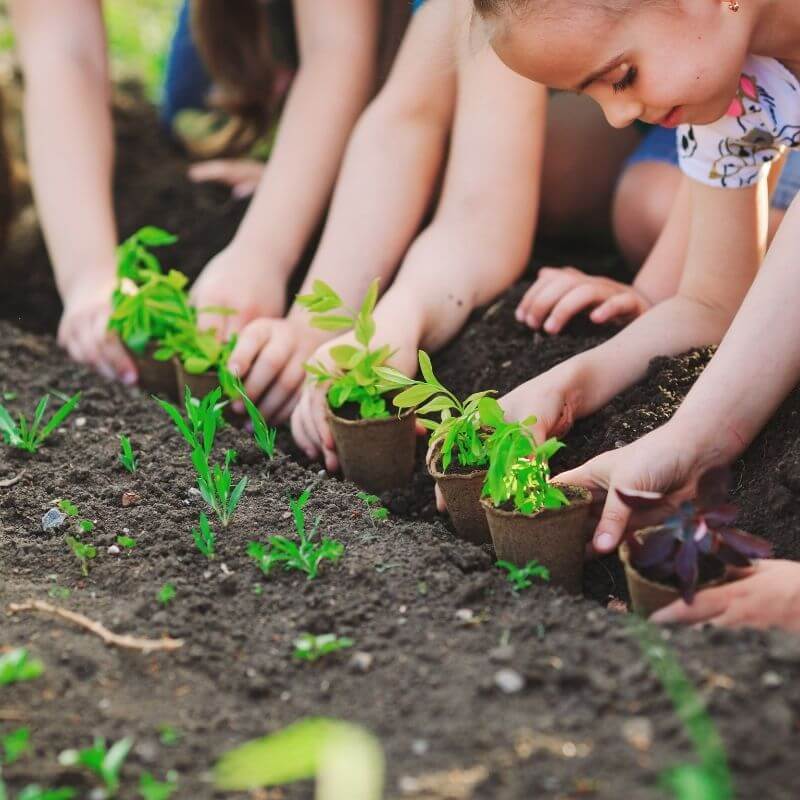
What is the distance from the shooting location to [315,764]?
1301 millimetres

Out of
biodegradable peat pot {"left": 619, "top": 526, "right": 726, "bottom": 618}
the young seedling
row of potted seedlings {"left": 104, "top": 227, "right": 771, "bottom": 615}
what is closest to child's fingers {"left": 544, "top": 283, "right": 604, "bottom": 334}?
row of potted seedlings {"left": 104, "top": 227, "right": 771, "bottom": 615}

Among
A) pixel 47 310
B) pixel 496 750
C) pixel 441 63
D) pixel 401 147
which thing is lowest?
pixel 47 310

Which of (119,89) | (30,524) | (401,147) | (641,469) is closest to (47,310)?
(401,147)

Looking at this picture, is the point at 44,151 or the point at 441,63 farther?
the point at 44,151

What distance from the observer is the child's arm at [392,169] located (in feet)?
9.14

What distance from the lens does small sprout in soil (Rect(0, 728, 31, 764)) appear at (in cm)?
136

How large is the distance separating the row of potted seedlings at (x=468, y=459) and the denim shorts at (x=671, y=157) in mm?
1044

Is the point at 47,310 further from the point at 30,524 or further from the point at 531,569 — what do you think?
the point at 531,569

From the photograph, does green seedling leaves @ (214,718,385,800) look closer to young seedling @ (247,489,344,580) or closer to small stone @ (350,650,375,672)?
small stone @ (350,650,375,672)

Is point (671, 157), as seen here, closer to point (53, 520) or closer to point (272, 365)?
point (272, 365)

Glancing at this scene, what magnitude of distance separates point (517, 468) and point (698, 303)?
0.81 m

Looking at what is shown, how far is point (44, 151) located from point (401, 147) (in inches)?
45.4

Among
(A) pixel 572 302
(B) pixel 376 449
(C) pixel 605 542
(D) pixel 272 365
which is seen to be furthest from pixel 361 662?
(A) pixel 572 302

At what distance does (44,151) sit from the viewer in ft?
10.9
